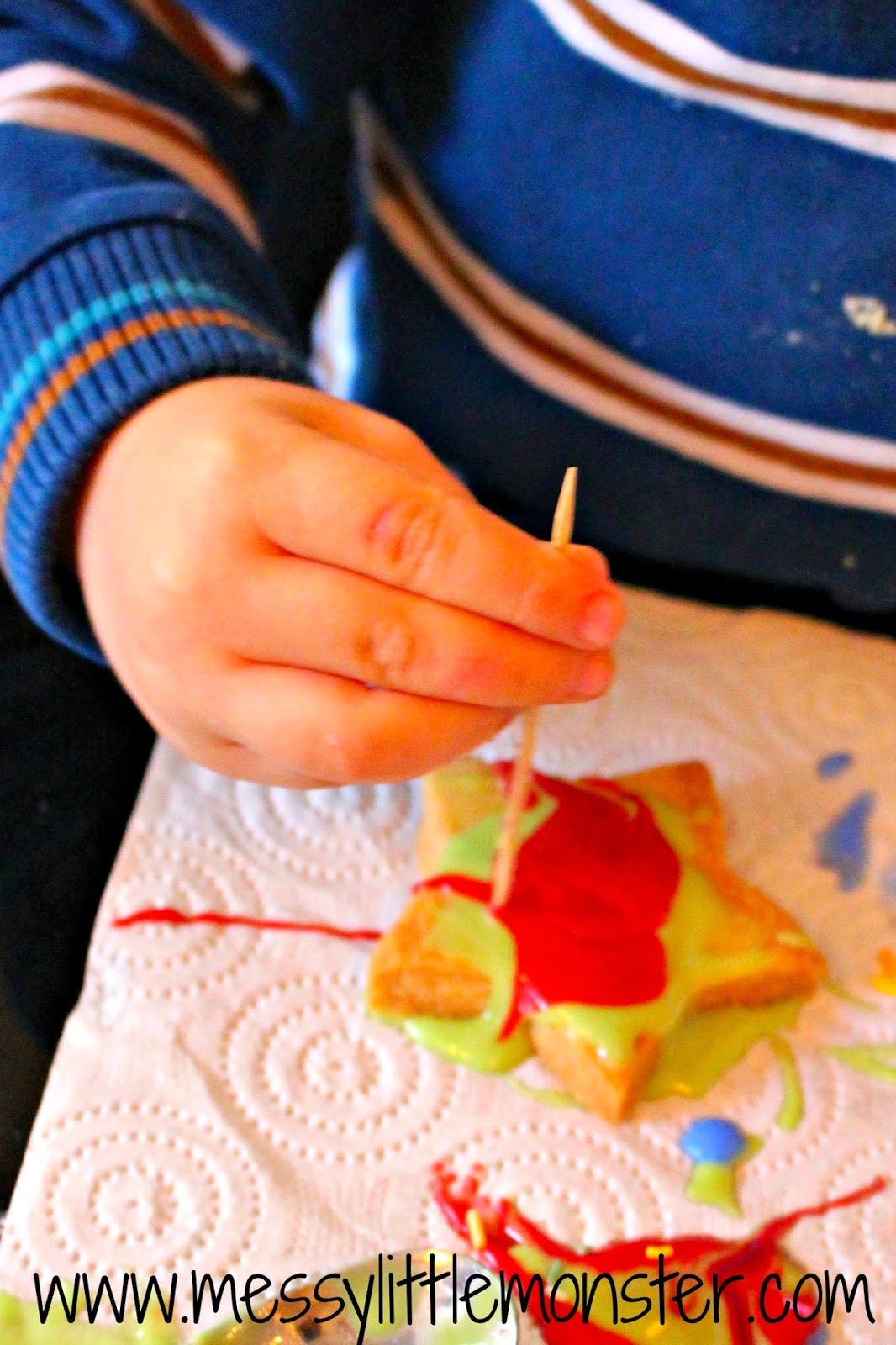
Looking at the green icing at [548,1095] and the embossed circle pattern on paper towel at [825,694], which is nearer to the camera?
the green icing at [548,1095]

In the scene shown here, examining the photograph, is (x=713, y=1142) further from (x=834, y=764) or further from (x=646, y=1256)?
(x=834, y=764)

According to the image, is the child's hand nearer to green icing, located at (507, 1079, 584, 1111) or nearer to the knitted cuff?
the knitted cuff

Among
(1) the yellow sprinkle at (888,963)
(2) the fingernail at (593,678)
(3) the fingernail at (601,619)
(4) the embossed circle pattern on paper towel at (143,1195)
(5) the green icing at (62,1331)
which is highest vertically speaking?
(3) the fingernail at (601,619)

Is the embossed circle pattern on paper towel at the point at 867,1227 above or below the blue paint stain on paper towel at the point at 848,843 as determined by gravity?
below

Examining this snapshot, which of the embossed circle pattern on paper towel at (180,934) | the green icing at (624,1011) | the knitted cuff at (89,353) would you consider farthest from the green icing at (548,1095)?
the knitted cuff at (89,353)

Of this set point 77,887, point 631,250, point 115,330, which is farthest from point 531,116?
point 77,887

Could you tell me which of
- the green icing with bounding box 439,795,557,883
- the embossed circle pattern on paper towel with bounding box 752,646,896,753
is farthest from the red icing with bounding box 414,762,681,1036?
the embossed circle pattern on paper towel with bounding box 752,646,896,753

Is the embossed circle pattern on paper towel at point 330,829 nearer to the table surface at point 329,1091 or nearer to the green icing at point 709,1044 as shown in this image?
the table surface at point 329,1091

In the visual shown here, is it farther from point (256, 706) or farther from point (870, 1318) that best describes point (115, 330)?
point (870, 1318)
